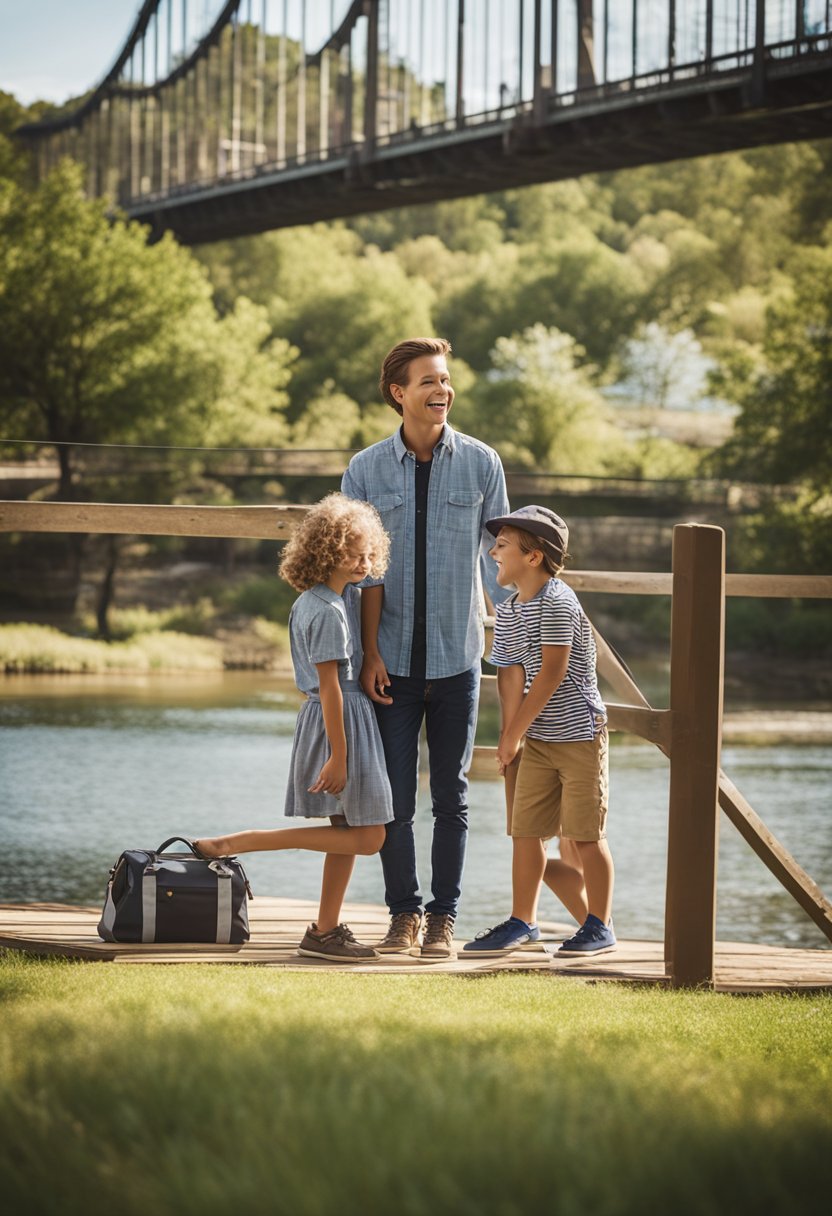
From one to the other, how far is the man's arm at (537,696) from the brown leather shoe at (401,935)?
525 millimetres

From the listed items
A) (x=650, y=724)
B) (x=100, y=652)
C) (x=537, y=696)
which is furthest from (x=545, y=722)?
(x=100, y=652)

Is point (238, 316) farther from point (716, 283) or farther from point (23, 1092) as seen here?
point (23, 1092)

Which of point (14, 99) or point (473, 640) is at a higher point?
point (14, 99)

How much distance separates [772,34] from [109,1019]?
27246 millimetres

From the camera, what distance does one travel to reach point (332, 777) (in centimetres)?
382

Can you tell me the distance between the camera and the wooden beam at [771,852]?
4574 millimetres

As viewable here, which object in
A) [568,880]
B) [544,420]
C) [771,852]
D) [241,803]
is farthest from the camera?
[544,420]

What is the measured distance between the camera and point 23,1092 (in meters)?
2.26

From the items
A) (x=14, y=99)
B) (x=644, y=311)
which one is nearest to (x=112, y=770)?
(x=644, y=311)

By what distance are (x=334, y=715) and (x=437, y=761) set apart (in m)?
0.36

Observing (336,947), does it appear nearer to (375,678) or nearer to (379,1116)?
(375,678)

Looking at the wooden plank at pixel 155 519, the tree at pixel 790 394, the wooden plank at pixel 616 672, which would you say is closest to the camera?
the wooden plank at pixel 155 519

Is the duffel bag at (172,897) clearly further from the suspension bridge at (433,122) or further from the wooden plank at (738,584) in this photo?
the suspension bridge at (433,122)

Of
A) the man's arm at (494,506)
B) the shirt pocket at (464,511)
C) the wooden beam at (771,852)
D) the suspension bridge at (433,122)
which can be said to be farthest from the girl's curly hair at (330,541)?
the suspension bridge at (433,122)
